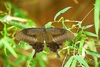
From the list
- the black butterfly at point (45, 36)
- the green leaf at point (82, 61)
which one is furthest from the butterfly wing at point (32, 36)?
the green leaf at point (82, 61)

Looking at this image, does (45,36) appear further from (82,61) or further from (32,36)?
(82,61)

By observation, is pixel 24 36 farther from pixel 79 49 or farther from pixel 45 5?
pixel 45 5

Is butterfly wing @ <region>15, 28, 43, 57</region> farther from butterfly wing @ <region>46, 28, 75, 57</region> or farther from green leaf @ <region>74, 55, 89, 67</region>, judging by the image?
green leaf @ <region>74, 55, 89, 67</region>

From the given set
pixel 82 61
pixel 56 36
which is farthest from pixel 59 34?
pixel 82 61

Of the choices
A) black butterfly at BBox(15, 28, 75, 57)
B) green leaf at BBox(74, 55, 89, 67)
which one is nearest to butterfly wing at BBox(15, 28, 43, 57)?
black butterfly at BBox(15, 28, 75, 57)

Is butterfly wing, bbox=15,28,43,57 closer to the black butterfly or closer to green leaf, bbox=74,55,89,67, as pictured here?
the black butterfly

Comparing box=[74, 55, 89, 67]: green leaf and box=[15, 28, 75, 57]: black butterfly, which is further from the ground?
box=[15, 28, 75, 57]: black butterfly

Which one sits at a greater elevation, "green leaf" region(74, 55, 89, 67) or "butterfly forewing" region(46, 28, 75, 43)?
"butterfly forewing" region(46, 28, 75, 43)

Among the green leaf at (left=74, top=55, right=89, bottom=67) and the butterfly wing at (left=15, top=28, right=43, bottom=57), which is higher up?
the butterfly wing at (left=15, top=28, right=43, bottom=57)

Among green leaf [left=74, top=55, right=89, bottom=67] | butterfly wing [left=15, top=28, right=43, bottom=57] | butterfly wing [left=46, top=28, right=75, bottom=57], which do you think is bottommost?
green leaf [left=74, top=55, right=89, bottom=67]
